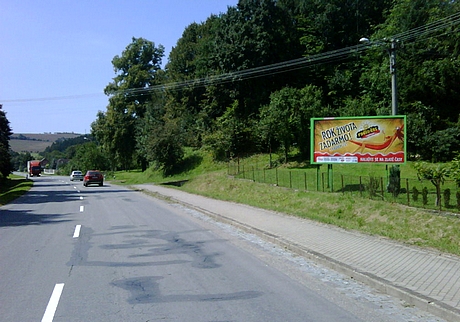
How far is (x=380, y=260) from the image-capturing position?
9.09m

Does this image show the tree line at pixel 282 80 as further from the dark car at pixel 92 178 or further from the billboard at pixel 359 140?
the billboard at pixel 359 140

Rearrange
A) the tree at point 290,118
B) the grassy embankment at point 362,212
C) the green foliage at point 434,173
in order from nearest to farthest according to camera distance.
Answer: the grassy embankment at point 362,212
the green foliage at point 434,173
the tree at point 290,118

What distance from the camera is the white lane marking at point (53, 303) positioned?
5953 millimetres

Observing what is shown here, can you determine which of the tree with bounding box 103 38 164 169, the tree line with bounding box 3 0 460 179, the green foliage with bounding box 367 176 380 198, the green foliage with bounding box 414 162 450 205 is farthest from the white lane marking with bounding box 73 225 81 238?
the tree with bounding box 103 38 164 169

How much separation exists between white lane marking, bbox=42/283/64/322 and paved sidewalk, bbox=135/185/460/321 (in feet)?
16.2

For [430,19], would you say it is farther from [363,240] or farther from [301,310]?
[301,310]

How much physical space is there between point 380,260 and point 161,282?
14.3 ft

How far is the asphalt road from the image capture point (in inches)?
242

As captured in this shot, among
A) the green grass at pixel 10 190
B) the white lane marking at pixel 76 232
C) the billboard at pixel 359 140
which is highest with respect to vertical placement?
the billboard at pixel 359 140

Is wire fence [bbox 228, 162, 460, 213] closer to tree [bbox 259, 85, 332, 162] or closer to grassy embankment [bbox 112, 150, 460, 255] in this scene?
grassy embankment [bbox 112, 150, 460, 255]

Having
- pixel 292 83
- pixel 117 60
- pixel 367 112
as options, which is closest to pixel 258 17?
pixel 292 83

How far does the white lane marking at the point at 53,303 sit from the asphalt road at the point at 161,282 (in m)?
0.01

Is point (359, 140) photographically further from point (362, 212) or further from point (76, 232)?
point (76, 232)

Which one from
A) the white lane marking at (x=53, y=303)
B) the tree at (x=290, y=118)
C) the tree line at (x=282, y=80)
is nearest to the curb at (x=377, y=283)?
the white lane marking at (x=53, y=303)
